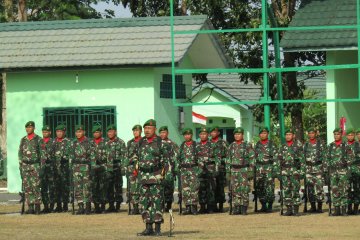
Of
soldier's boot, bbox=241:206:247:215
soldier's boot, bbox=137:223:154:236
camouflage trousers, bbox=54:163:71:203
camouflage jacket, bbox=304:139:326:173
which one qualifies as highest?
camouflage jacket, bbox=304:139:326:173

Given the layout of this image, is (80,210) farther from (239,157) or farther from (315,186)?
(315,186)

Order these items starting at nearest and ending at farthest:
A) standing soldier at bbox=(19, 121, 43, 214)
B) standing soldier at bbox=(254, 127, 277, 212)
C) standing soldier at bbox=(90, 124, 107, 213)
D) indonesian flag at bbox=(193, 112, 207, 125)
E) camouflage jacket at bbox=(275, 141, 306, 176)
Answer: camouflage jacket at bbox=(275, 141, 306, 176)
standing soldier at bbox=(254, 127, 277, 212)
standing soldier at bbox=(19, 121, 43, 214)
standing soldier at bbox=(90, 124, 107, 213)
indonesian flag at bbox=(193, 112, 207, 125)

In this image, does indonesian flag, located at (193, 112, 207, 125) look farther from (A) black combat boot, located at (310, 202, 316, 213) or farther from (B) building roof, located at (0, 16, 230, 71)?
(A) black combat boot, located at (310, 202, 316, 213)

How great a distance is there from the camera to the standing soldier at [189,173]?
29.4 meters

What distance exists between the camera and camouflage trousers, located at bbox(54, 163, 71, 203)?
30.7 m

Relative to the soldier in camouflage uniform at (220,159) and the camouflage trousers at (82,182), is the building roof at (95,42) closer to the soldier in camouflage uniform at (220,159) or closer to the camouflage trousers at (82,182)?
the soldier in camouflage uniform at (220,159)

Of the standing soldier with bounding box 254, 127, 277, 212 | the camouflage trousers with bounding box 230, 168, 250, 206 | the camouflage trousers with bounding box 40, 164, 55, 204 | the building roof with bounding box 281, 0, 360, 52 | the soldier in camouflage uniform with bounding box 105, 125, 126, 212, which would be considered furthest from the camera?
the building roof with bounding box 281, 0, 360, 52

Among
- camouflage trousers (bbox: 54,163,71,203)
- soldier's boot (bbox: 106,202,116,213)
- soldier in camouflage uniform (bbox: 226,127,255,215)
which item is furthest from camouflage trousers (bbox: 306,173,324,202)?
camouflage trousers (bbox: 54,163,71,203)

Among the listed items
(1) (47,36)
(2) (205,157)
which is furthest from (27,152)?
(1) (47,36)

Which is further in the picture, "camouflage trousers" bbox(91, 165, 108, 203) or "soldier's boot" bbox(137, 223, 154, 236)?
"camouflage trousers" bbox(91, 165, 108, 203)

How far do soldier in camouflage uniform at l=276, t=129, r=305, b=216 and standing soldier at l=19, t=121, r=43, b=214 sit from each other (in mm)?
4984

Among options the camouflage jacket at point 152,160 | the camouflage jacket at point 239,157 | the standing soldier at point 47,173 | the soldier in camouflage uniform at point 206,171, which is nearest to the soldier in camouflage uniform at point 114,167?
the standing soldier at point 47,173

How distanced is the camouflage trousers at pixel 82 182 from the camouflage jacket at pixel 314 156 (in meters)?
4.52

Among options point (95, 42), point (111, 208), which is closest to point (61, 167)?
point (111, 208)
